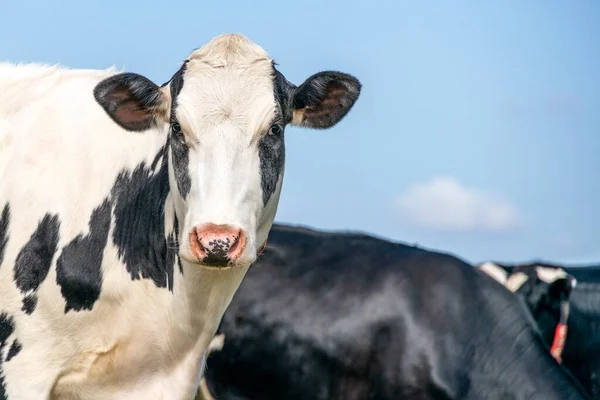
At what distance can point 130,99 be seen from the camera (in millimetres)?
7164

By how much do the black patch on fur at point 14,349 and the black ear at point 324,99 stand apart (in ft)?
7.10

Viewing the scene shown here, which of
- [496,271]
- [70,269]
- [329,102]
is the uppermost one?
[329,102]

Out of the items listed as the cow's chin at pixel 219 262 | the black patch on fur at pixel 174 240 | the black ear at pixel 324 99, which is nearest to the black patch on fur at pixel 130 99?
the black patch on fur at pixel 174 240

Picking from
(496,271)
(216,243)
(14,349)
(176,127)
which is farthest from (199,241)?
(496,271)

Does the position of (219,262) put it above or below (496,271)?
above

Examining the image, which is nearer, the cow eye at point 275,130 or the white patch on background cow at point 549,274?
the cow eye at point 275,130

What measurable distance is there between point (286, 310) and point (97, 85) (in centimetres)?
425

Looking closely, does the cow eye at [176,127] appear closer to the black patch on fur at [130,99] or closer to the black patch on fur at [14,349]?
the black patch on fur at [130,99]

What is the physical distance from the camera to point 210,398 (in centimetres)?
1062

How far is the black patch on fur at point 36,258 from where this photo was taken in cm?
716

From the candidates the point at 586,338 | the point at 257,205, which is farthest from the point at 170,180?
the point at 586,338

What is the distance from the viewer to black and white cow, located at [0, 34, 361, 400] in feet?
22.5

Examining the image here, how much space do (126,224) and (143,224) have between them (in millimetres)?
104

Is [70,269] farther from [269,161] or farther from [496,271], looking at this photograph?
[496,271]
